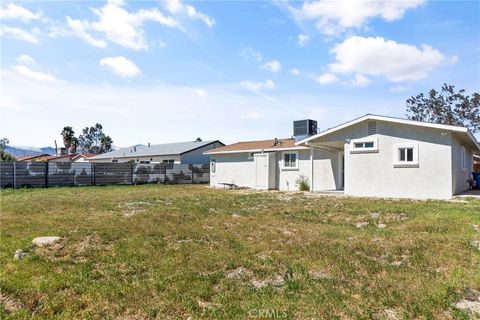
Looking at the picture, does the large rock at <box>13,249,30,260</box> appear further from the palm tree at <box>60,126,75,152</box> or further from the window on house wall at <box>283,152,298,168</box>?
the palm tree at <box>60,126,75,152</box>

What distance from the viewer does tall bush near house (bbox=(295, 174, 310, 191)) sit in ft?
67.0

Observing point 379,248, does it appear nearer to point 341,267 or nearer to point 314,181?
point 341,267

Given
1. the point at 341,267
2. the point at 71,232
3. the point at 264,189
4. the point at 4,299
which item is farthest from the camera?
the point at 264,189

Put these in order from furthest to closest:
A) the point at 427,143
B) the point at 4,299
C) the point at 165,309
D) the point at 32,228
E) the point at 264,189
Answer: the point at 264,189 < the point at 427,143 < the point at 32,228 < the point at 4,299 < the point at 165,309

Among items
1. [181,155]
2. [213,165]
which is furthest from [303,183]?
[181,155]

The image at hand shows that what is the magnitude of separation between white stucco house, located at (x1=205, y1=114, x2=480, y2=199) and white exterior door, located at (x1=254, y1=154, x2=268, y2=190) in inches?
45.5

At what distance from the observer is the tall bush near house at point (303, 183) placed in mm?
20422

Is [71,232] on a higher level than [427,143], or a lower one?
lower

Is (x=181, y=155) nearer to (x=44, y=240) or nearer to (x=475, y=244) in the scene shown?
(x=44, y=240)

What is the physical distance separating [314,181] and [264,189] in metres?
3.24

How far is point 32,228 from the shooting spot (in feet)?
27.7

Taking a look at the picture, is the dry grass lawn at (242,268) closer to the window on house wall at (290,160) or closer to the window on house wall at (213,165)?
the window on house wall at (290,160)

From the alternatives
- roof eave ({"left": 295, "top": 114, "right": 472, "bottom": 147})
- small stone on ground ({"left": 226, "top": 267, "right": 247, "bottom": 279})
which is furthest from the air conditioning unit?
small stone on ground ({"left": 226, "top": 267, "right": 247, "bottom": 279})

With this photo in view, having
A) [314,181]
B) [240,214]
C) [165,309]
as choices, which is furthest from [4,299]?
[314,181]
